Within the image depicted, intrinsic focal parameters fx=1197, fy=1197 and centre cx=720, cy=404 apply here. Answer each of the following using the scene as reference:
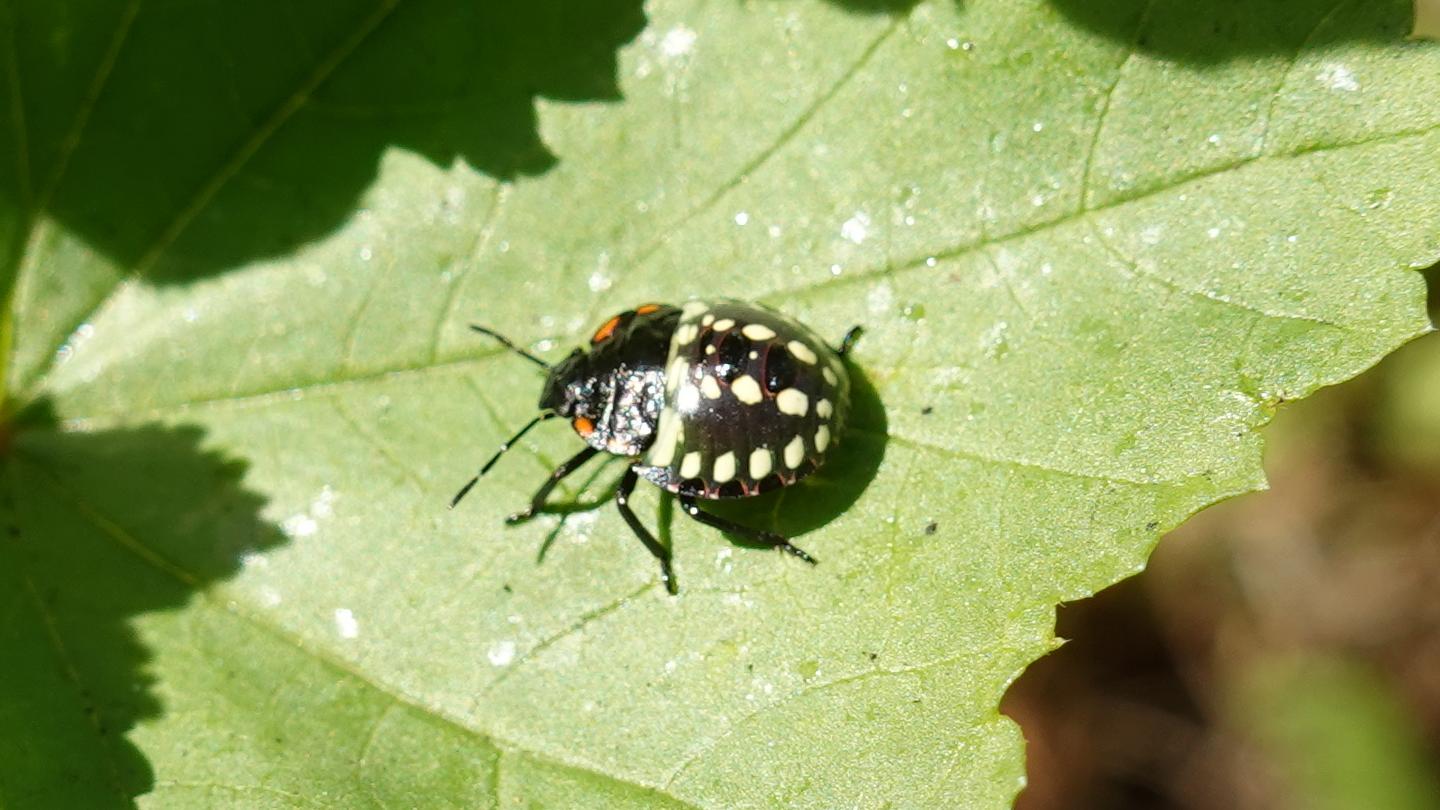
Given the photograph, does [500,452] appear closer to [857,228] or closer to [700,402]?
[700,402]

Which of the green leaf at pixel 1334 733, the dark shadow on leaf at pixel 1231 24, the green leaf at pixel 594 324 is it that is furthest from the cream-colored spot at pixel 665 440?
the green leaf at pixel 1334 733

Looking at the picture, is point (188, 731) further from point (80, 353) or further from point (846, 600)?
point (846, 600)

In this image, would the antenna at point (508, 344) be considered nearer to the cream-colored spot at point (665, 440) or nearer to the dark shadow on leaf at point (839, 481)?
the cream-colored spot at point (665, 440)

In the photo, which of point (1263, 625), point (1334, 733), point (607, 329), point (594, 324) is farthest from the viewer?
point (1263, 625)

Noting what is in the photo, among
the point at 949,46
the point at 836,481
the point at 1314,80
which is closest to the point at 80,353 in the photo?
the point at 836,481

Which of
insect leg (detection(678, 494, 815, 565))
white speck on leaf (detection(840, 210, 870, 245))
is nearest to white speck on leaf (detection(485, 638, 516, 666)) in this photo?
insect leg (detection(678, 494, 815, 565))

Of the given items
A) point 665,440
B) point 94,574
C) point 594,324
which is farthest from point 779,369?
point 94,574
